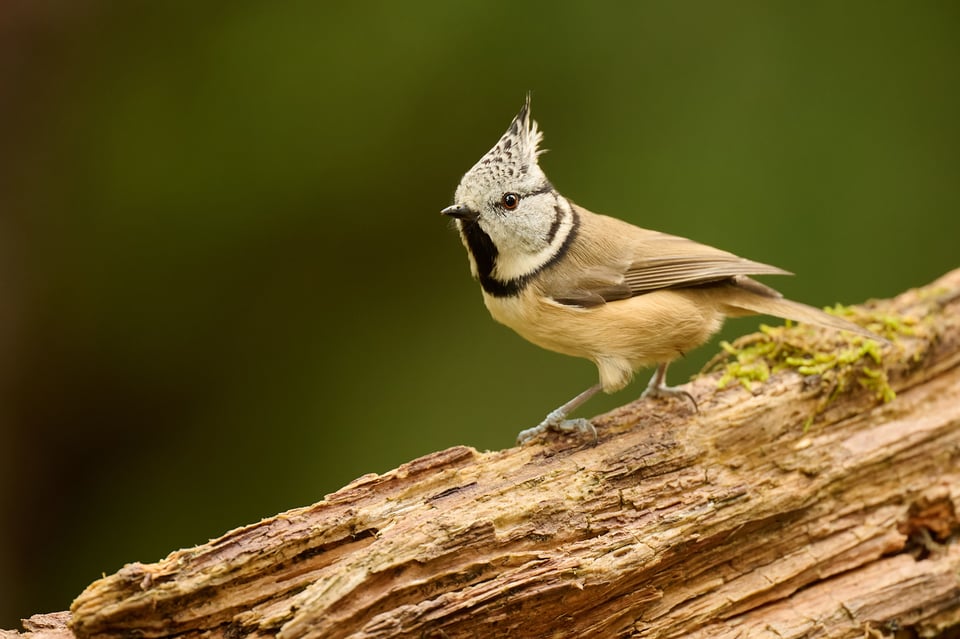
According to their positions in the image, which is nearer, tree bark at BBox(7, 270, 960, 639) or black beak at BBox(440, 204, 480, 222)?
tree bark at BBox(7, 270, 960, 639)

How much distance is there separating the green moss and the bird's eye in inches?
48.0

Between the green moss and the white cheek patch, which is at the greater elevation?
the white cheek patch

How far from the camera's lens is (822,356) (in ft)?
13.8

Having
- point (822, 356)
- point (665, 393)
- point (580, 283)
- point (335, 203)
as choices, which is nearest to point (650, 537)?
point (665, 393)

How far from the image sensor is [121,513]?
18.6 feet

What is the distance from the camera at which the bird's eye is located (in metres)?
3.88

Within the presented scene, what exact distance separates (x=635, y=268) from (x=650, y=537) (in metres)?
1.26

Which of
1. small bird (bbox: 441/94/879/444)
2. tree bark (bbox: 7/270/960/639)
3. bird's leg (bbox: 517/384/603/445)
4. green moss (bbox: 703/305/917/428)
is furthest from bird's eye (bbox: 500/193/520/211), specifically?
green moss (bbox: 703/305/917/428)

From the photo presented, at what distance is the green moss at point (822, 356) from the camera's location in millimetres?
4129

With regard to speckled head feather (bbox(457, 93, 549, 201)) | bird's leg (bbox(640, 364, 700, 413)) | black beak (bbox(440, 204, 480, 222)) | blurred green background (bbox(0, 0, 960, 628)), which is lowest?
bird's leg (bbox(640, 364, 700, 413))

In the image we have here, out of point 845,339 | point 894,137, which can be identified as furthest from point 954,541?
point 894,137

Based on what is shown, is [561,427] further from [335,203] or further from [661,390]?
[335,203]

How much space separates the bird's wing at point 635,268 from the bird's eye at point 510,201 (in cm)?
35

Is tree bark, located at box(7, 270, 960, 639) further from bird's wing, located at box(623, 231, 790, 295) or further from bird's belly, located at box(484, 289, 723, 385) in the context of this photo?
bird's wing, located at box(623, 231, 790, 295)
